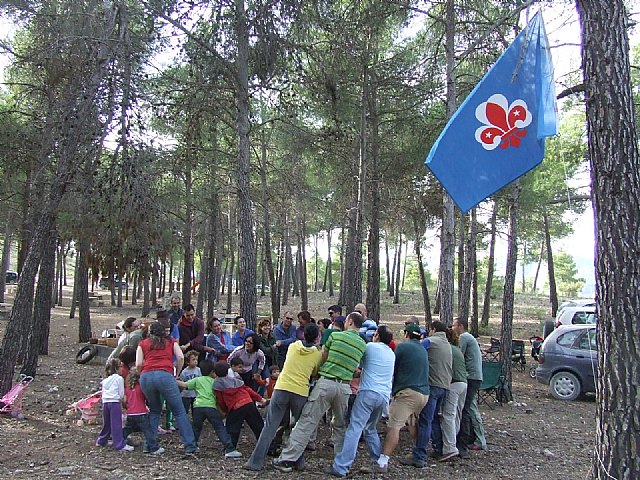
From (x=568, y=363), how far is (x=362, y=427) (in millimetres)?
7004

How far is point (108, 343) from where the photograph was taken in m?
13.3

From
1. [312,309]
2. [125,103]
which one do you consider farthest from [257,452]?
[312,309]

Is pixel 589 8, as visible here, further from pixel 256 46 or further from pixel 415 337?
pixel 256 46

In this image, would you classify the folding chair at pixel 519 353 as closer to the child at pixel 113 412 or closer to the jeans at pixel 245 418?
the jeans at pixel 245 418

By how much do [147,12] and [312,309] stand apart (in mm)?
21077

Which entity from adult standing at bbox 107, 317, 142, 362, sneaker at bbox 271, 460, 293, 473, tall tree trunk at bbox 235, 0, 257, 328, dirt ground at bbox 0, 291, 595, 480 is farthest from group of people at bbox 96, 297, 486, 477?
tall tree trunk at bbox 235, 0, 257, 328

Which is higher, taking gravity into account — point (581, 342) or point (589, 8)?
point (589, 8)

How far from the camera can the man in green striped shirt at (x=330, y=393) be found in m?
5.94

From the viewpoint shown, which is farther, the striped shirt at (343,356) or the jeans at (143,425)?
the jeans at (143,425)

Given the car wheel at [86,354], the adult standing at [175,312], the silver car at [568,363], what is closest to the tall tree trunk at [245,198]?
the adult standing at [175,312]

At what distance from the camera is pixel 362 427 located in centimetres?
606

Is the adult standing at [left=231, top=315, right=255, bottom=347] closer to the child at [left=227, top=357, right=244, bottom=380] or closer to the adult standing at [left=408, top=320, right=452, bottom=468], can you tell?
the child at [left=227, top=357, right=244, bottom=380]

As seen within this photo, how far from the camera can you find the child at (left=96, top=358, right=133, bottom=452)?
6.46m

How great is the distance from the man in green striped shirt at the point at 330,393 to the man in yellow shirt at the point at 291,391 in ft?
0.37
